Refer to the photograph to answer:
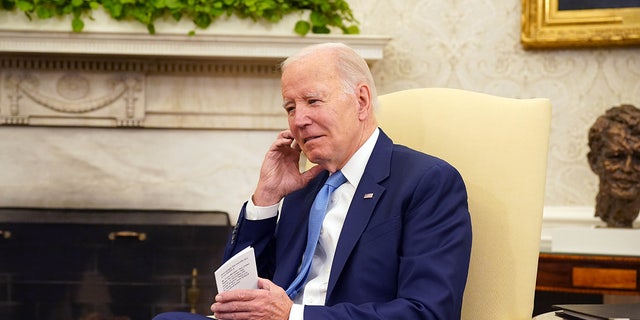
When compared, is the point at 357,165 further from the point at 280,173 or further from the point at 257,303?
the point at 257,303

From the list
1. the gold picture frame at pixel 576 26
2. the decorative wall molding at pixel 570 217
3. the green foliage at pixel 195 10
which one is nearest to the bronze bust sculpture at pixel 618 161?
the decorative wall molding at pixel 570 217

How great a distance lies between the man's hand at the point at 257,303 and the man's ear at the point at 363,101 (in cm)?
48

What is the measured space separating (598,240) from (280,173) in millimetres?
1302

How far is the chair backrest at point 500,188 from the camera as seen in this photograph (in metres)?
1.96

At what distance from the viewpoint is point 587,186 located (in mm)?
3623

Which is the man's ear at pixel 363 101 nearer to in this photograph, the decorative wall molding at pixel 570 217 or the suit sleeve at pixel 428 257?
the suit sleeve at pixel 428 257

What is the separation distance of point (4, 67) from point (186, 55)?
90 centimetres

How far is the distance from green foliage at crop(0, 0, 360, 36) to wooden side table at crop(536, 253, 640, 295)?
4.59 feet

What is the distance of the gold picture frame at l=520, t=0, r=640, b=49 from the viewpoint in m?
3.49

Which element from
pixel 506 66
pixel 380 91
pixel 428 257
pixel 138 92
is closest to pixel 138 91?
pixel 138 92

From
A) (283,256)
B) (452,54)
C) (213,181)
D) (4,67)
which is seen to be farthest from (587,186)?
(4,67)

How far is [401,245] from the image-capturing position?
1829 mm

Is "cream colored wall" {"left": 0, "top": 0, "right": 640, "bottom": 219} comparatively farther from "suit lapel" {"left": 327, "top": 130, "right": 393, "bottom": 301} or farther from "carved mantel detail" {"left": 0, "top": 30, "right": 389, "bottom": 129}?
"suit lapel" {"left": 327, "top": 130, "right": 393, "bottom": 301}

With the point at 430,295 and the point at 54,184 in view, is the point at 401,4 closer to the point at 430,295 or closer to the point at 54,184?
the point at 54,184
